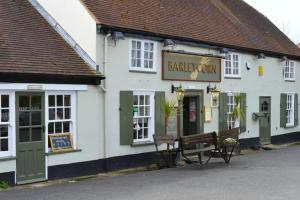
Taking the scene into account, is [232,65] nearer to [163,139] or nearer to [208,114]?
[208,114]

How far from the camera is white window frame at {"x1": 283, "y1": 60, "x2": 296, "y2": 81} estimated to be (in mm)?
25653

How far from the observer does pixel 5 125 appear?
41.7 feet

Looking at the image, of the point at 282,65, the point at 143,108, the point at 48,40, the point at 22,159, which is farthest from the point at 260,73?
the point at 22,159

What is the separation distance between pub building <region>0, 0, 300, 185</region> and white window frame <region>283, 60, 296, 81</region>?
69 centimetres

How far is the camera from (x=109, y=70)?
50.2 ft

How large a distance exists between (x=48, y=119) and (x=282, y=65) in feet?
48.5

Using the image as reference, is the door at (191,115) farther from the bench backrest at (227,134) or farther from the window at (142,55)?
the window at (142,55)

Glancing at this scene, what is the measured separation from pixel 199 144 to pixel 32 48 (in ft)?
21.3

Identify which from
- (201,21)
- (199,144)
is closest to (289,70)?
(201,21)

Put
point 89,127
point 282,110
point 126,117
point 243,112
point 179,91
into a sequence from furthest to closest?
1. point 282,110
2. point 243,112
3. point 179,91
4. point 126,117
5. point 89,127

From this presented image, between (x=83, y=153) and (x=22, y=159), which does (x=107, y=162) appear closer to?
(x=83, y=153)

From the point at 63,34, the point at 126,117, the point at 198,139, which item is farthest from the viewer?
the point at 198,139

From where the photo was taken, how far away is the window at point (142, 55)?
16250 millimetres

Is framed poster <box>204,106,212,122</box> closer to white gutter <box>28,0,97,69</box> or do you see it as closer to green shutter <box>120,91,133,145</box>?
green shutter <box>120,91,133,145</box>
